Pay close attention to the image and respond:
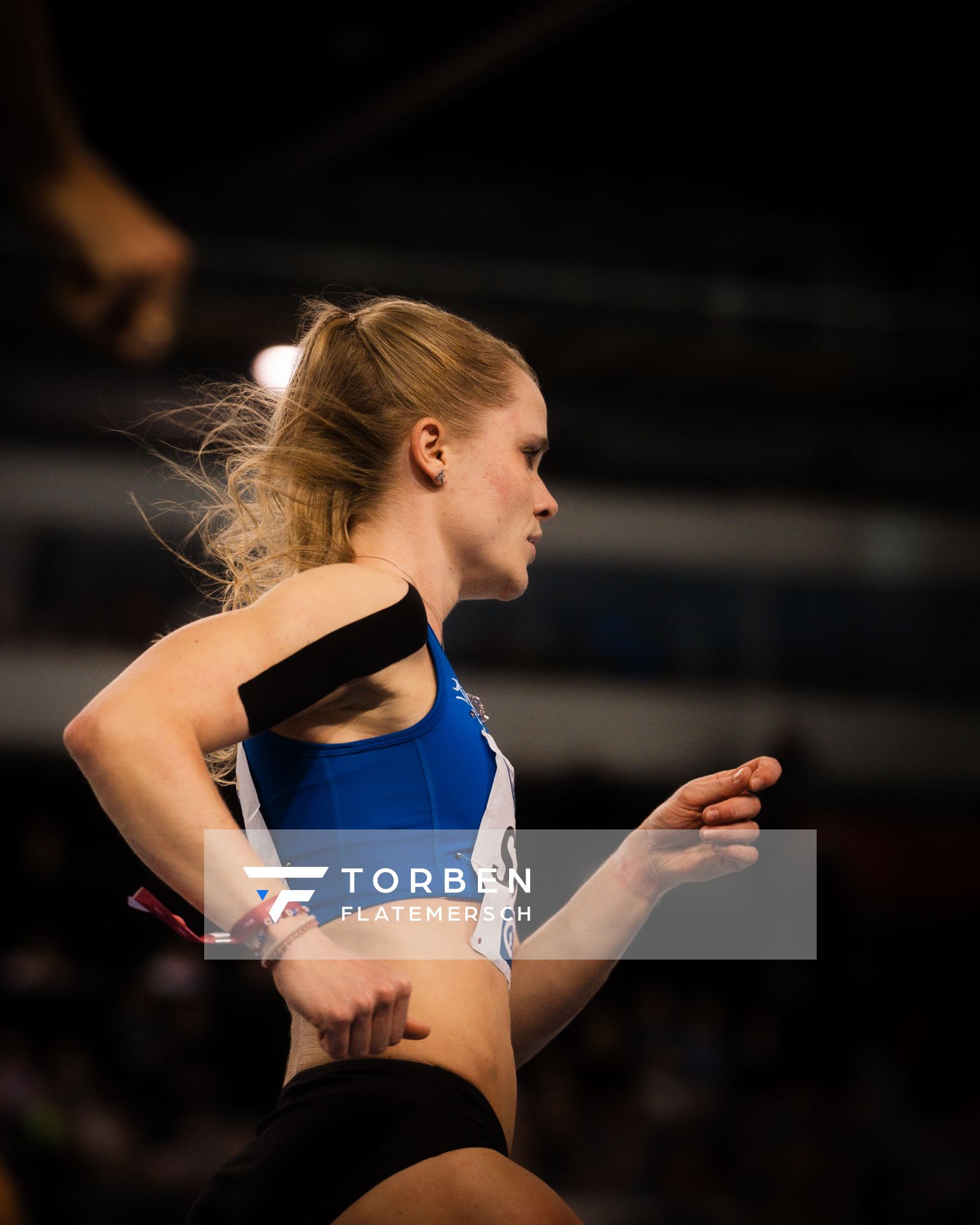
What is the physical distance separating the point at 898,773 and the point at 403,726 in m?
4.88

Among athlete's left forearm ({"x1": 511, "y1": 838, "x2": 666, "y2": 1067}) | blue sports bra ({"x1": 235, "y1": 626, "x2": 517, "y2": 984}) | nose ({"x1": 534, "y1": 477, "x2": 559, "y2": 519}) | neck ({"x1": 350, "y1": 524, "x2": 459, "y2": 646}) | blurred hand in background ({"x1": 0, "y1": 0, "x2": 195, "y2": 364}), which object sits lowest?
athlete's left forearm ({"x1": 511, "y1": 838, "x2": 666, "y2": 1067})

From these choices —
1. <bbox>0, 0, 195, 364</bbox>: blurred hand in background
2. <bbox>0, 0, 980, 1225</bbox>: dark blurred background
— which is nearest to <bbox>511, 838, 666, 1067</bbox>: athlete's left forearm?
<bbox>0, 0, 195, 364</bbox>: blurred hand in background

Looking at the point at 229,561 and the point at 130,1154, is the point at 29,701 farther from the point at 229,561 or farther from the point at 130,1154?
the point at 229,561

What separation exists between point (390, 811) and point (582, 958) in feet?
1.25

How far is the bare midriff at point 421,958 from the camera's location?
3.28ft

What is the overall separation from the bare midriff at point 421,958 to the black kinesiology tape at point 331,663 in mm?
40

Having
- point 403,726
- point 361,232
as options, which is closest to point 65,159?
point 403,726

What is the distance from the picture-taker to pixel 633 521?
558 cm

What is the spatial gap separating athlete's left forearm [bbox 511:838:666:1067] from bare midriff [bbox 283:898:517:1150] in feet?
0.74

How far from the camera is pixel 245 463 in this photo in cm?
121

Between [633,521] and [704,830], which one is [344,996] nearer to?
[704,830]

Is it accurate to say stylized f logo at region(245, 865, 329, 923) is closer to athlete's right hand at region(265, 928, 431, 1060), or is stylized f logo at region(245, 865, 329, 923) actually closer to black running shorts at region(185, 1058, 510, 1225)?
athlete's right hand at region(265, 928, 431, 1060)

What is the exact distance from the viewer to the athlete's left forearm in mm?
1298

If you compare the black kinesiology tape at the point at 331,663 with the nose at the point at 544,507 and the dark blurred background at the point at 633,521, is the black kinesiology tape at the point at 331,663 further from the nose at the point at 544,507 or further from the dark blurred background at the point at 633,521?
the dark blurred background at the point at 633,521
